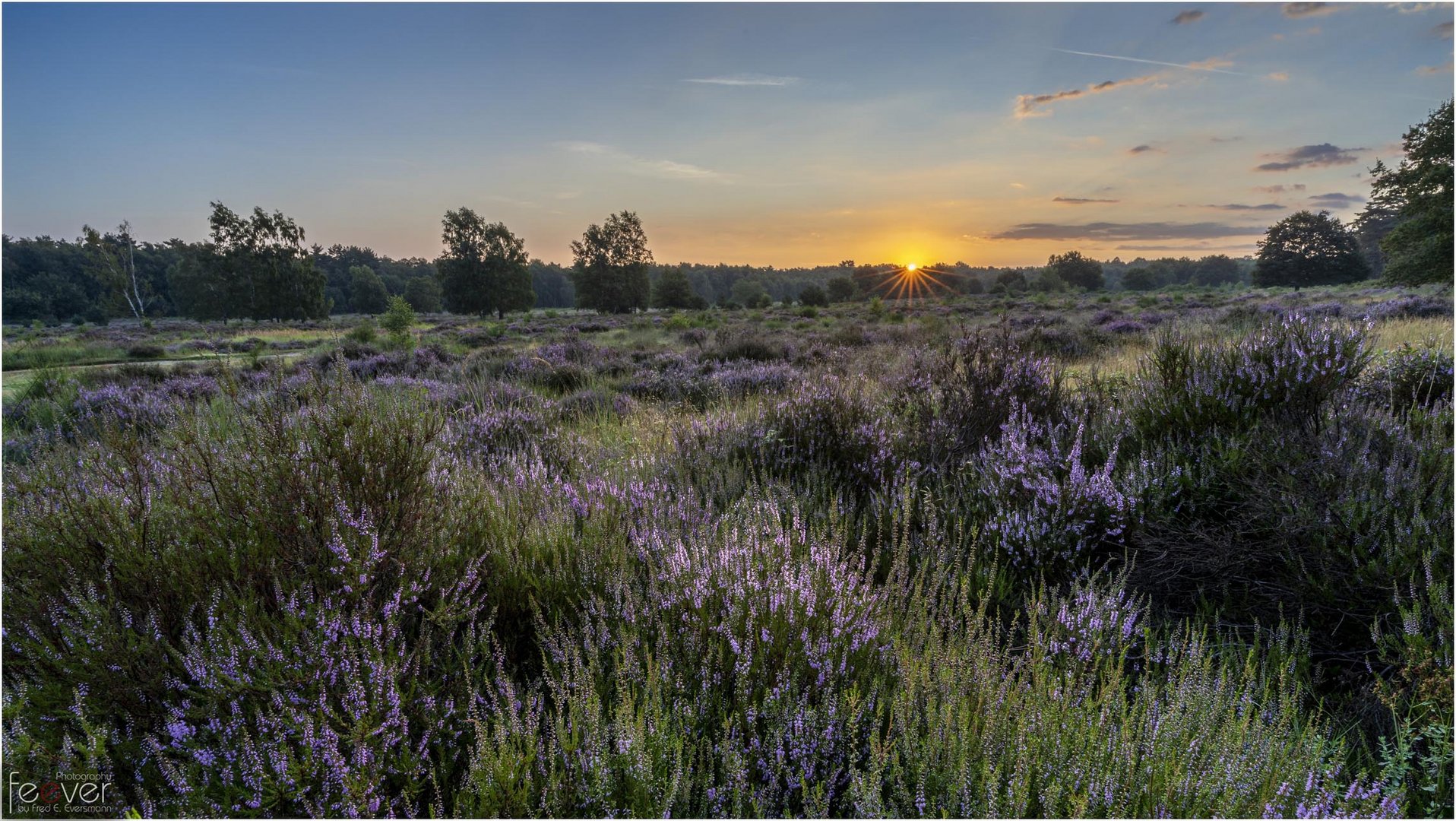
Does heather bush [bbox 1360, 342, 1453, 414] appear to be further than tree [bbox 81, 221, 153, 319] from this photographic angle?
No

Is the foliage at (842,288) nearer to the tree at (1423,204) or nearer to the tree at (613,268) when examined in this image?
the tree at (613,268)

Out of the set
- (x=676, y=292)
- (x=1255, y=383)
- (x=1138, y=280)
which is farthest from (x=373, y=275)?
(x=1138, y=280)

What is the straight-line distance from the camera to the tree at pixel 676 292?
250ft

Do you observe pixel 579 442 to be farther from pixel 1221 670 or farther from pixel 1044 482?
pixel 1221 670

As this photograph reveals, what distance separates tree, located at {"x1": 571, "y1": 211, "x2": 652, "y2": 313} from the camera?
7475 centimetres

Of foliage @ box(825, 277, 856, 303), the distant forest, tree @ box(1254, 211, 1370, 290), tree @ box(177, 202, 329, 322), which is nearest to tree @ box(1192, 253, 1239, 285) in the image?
the distant forest

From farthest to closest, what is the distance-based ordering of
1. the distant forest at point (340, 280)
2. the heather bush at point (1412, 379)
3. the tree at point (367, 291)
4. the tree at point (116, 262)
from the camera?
the tree at point (367, 291)
the distant forest at point (340, 280)
the tree at point (116, 262)
the heather bush at point (1412, 379)

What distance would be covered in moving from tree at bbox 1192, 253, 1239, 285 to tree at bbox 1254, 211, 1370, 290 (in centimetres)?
4054

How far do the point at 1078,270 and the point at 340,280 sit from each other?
378ft

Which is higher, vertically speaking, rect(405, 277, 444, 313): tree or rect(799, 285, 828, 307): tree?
rect(405, 277, 444, 313): tree

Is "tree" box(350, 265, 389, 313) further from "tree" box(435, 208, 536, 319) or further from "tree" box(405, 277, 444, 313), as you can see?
"tree" box(435, 208, 536, 319)

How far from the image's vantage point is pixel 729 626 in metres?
2.19

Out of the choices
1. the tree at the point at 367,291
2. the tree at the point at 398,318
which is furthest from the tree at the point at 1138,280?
the tree at the point at 367,291

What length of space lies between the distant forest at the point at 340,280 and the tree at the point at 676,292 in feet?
14.4
